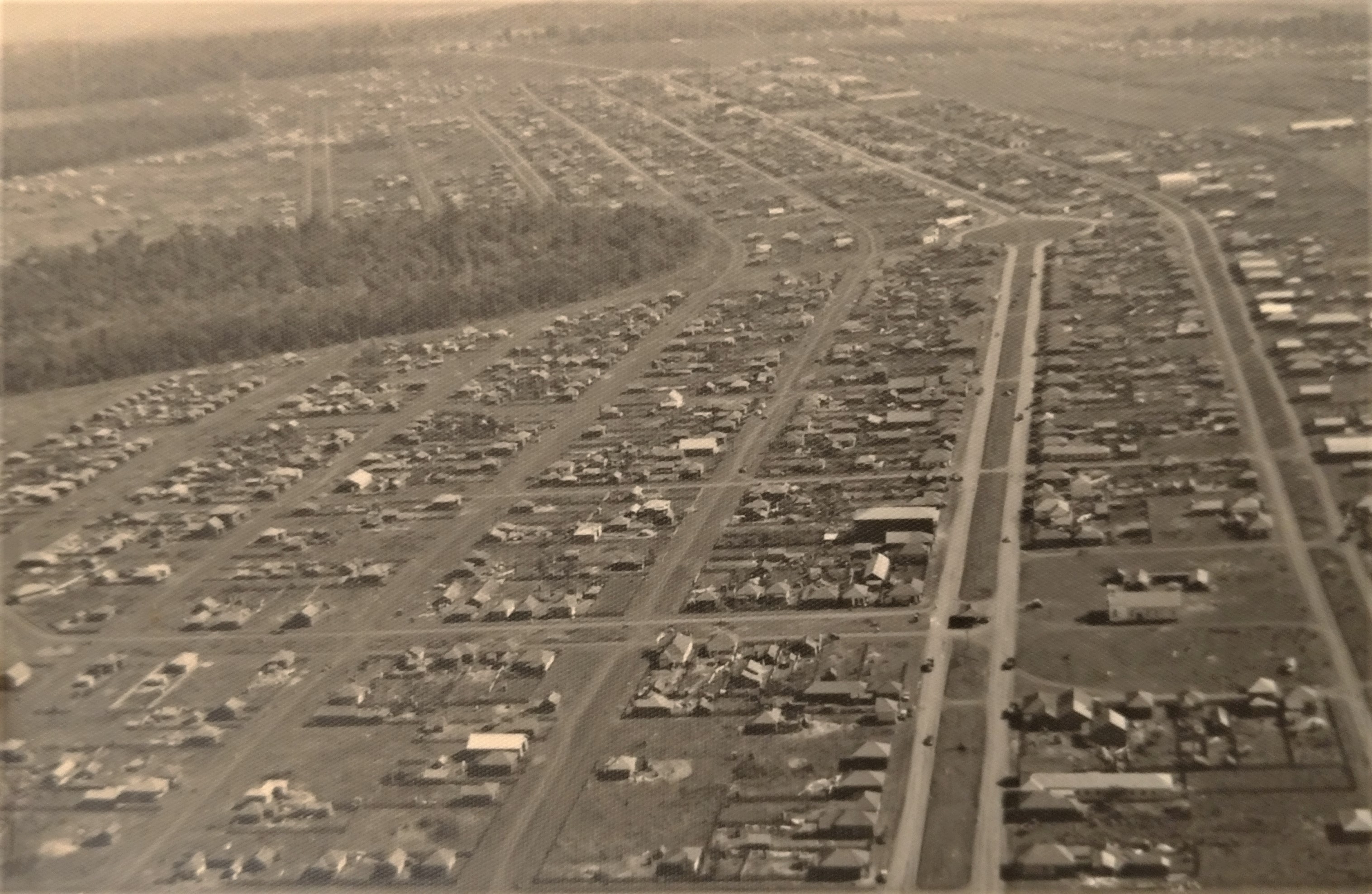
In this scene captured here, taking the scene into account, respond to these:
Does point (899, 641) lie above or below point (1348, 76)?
below

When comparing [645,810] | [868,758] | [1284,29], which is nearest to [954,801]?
[868,758]

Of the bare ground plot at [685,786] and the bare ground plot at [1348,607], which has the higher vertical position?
the bare ground plot at [1348,607]

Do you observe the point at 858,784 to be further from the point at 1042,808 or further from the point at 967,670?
the point at 967,670

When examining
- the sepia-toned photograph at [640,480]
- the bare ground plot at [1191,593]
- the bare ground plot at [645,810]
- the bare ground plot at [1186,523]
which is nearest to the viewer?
the bare ground plot at [645,810]

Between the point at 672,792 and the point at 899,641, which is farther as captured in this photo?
the point at 899,641

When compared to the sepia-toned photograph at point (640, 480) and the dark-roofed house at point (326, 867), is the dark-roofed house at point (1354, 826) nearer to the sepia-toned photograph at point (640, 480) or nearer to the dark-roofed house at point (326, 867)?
the sepia-toned photograph at point (640, 480)

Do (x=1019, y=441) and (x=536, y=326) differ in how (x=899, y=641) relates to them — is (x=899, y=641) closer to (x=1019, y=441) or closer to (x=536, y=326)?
(x=1019, y=441)

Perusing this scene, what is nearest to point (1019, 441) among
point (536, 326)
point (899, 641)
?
point (899, 641)

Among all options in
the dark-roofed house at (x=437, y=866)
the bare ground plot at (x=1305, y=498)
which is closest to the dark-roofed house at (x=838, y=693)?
the dark-roofed house at (x=437, y=866)
